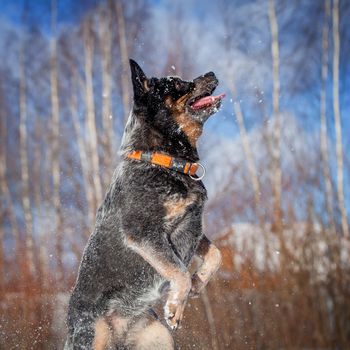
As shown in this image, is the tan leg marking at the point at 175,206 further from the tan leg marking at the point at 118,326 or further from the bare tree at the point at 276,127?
the bare tree at the point at 276,127

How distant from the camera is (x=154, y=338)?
10.8ft

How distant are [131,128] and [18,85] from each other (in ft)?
27.8

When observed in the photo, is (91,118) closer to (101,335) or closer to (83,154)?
(83,154)

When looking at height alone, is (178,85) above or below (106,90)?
below

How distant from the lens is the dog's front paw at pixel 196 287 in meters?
3.31

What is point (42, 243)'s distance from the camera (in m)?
9.16

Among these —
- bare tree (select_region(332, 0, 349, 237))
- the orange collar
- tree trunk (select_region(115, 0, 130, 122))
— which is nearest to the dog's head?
the orange collar

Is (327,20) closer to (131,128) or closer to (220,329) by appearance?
(220,329)

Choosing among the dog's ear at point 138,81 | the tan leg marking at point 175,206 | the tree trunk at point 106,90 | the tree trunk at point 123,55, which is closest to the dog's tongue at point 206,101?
the dog's ear at point 138,81

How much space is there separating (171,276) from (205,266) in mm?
488

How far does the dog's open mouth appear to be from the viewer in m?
3.46

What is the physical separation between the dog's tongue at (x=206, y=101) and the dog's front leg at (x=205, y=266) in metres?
0.93

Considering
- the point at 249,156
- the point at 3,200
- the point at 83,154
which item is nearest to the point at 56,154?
the point at 83,154

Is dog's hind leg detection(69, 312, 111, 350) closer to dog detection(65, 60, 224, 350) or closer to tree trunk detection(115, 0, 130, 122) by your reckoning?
dog detection(65, 60, 224, 350)
